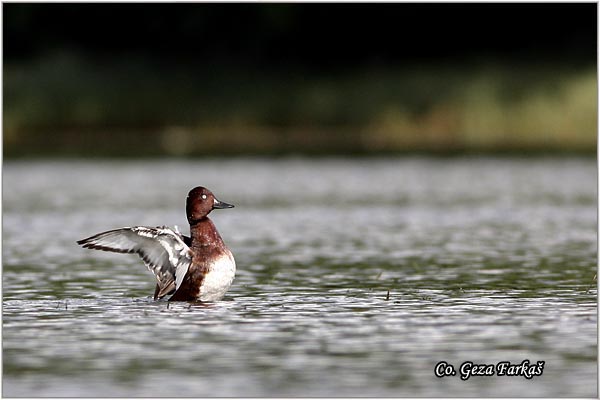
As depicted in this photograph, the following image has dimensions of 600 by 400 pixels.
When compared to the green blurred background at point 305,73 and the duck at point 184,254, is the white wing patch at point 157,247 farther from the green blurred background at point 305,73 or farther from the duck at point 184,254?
the green blurred background at point 305,73

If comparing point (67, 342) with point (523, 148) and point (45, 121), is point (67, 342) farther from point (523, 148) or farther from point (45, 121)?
point (45, 121)

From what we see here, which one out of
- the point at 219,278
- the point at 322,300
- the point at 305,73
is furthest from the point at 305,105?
the point at 219,278

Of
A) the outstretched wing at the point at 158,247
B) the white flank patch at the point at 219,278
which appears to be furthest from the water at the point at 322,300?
the outstretched wing at the point at 158,247

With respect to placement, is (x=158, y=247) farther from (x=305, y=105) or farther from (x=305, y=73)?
(x=305, y=73)

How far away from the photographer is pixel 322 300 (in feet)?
53.3

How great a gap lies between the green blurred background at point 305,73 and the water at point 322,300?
26467 millimetres

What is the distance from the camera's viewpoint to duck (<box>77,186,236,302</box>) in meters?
15.7

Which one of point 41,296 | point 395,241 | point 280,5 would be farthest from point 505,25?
point 41,296

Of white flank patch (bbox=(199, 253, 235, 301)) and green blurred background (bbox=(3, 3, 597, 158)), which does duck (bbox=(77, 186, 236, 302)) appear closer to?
white flank patch (bbox=(199, 253, 235, 301))

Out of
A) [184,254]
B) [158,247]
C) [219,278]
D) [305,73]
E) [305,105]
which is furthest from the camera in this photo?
[305,73]

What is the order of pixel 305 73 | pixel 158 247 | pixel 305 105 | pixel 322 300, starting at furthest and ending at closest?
pixel 305 73
pixel 305 105
pixel 322 300
pixel 158 247

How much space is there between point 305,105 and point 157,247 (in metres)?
49.6

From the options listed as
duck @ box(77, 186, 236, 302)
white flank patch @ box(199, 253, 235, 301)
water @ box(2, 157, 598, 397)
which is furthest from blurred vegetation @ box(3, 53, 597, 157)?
white flank patch @ box(199, 253, 235, 301)

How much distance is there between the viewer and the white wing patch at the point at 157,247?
51.8 ft
